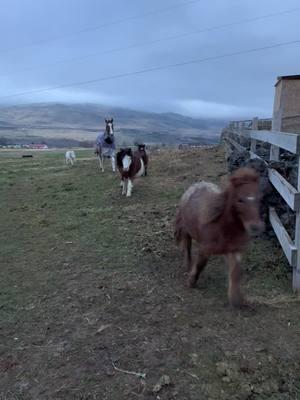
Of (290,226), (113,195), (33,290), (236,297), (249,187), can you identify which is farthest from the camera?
(113,195)

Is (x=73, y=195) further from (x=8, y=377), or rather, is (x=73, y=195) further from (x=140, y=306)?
(x=8, y=377)

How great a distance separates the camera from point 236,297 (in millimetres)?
4219

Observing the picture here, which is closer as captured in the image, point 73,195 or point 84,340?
point 84,340

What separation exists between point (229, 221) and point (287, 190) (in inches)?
41.1

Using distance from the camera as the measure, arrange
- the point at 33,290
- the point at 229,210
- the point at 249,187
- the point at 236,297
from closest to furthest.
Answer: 1. the point at 249,187
2. the point at 229,210
3. the point at 236,297
4. the point at 33,290

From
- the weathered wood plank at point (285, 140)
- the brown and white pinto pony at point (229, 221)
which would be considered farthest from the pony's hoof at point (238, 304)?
the weathered wood plank at point (285, 140)

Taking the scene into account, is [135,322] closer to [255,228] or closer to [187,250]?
[255,228]

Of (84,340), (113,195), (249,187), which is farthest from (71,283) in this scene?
(113,195)

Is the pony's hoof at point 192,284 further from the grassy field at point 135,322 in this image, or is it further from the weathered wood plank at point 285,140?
the weathered wood plank at point 285,140

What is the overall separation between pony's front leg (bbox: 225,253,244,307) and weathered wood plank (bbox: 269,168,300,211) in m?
0.75

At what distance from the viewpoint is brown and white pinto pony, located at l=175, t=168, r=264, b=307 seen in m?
3.72

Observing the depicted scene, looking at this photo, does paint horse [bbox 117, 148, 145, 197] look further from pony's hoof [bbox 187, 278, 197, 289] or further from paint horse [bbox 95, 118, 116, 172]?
pony's hoof [bbox 187, 278, 197, 289]

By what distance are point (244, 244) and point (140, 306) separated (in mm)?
1215

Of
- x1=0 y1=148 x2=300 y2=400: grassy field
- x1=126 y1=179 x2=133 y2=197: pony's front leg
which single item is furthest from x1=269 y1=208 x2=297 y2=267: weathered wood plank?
x1=126 y1=179 x2=133 y2=197: pony's front leg
